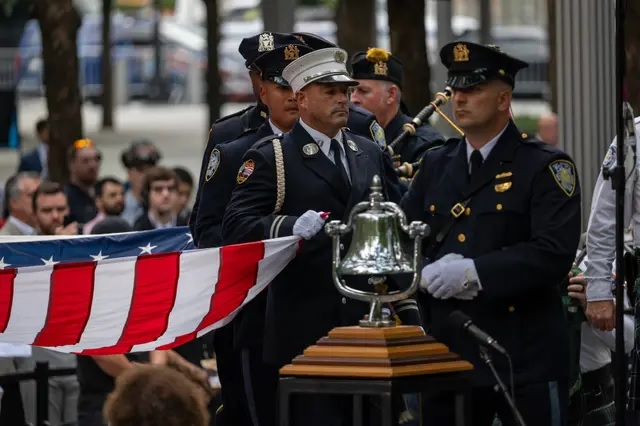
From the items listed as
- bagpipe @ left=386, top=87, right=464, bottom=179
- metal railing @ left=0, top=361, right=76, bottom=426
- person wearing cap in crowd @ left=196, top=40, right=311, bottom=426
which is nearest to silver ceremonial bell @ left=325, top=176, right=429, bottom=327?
person wearing cap in crowd @ left=196, top=40, right=311, bottom=426

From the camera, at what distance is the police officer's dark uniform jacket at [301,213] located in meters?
8.34

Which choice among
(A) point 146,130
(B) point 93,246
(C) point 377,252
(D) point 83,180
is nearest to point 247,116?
(B) point 93,246

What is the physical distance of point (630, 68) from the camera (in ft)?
55.0

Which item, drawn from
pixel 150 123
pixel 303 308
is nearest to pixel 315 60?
pixel 303 308

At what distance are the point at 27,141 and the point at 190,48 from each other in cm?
1981

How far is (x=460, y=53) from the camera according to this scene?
788cm

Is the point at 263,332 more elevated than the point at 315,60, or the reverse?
the point at 315,60

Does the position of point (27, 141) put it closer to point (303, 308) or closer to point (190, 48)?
point (190, 48)

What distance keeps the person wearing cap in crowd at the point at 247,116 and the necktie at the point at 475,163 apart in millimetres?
1535

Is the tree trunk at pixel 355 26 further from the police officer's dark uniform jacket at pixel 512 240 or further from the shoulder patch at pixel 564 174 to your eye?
the shoulder patch at pixel 564 174

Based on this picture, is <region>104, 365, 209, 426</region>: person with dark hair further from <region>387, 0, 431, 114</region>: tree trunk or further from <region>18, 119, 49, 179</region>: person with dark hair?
<region>18, 119, 49, 179</region>: person with dark hair

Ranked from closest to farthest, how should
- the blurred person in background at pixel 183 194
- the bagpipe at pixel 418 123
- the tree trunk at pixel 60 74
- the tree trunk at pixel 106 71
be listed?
the bagpipe at pixel 418 123 < the blurred person in background at pixel 183 194 < the tree trunk at pixel 60 74 < the tree trunk at pixel 106 71

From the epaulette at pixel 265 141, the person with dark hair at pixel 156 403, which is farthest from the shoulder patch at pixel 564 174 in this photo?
the person with dark hair at pixel 156 403

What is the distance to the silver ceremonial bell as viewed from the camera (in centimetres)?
706
